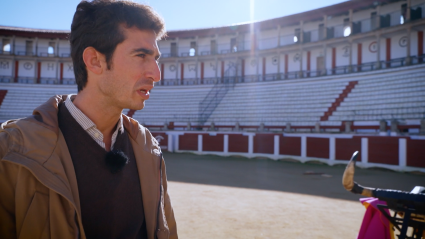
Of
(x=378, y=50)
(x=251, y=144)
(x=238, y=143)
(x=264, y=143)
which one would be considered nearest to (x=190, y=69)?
(x=238, y=143)

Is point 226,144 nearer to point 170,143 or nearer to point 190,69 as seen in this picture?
point 170,143

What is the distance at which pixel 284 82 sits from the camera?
21000 millimetres

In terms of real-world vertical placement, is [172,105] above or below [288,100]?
below

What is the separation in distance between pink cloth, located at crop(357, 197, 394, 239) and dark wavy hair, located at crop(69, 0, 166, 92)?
2436 mm

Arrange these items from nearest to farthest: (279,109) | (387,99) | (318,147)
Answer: (318,147) < (387,99) < (279,109)

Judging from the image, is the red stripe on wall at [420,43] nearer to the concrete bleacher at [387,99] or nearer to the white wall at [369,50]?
the white wall at [369,50]

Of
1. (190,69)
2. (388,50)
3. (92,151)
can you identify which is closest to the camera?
(92,151)

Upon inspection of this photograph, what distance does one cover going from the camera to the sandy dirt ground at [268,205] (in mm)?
4152

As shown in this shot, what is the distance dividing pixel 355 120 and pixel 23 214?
14.9 meters

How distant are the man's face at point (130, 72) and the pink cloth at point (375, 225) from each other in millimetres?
2250


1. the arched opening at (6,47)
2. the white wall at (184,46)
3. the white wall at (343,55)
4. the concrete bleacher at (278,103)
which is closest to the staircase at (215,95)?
the concrete bleacher at (278,103)

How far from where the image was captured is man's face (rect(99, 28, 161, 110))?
134cm

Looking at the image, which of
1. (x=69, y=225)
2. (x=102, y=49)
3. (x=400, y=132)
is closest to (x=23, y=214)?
(x=69, y=225)

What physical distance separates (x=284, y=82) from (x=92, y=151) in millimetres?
20791
